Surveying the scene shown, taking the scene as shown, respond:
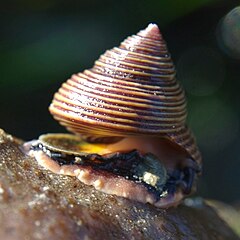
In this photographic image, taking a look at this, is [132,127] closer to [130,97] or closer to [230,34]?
[130,97]

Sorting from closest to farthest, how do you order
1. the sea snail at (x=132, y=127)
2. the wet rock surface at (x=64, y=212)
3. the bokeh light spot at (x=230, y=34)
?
1. the wet rock surface at (x=64, y=212)
2. the sea snail at (x=132, y=127)
3. the bokeh light spot at (x=230, y=34)

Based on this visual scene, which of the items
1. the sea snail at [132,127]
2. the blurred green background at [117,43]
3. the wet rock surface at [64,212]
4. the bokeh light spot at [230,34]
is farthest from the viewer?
the bokeh light spot at [230,34]

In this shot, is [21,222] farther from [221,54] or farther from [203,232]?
[221,54]

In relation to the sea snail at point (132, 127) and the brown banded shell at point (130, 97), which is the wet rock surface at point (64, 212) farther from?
the brown banded shell at point (130, 97)

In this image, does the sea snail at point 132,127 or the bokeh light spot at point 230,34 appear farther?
the bokeh light spot at point 230,34

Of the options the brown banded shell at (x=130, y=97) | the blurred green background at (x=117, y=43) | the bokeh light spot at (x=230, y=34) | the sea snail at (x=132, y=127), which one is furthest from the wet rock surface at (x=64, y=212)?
the bokeh light spot at (x=230, y=34)

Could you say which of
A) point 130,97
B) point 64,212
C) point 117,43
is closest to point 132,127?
point 130,97

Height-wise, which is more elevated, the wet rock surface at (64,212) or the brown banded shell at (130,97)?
the brown banded shell at (130,97)

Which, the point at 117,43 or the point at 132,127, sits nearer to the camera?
the point at 132,127
